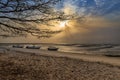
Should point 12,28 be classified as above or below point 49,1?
below

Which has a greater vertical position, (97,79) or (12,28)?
(12,28)

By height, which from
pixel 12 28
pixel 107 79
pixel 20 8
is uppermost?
pixel 20 8

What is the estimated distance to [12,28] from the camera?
1205cm

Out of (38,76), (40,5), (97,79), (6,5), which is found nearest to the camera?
(6,5)

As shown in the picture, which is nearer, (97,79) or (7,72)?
(7,72)

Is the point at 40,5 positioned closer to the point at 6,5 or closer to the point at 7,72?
the point at 6,5

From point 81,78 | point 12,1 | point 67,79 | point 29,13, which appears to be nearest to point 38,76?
point 67,79

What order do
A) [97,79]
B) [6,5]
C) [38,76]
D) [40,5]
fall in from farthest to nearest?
[97,79] < [38,76] < [40,5] < [6,5]

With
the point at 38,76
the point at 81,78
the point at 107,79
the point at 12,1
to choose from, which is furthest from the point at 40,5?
the point at 107,79

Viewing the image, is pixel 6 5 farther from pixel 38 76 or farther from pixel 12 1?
pixel 38 76

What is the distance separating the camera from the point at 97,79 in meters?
14.1

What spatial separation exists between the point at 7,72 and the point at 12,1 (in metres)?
3.98

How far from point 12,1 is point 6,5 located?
34 cm

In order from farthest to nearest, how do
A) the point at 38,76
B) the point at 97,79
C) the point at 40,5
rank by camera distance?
the point at 97,79 → the point at 38,76 → the point at 40,5
